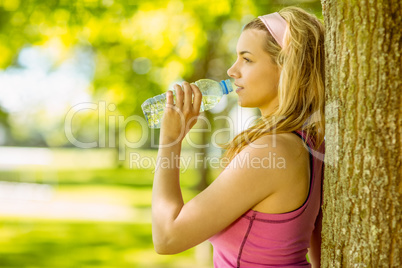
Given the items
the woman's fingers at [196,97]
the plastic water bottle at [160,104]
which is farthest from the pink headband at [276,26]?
the plastic water bottle at [160,104]

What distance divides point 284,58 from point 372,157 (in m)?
0.59

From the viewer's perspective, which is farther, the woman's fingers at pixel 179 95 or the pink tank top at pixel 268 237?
the woman's fingers at pixel 179 95

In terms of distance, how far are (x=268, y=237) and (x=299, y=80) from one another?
68 centimetres

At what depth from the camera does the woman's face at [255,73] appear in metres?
2.09

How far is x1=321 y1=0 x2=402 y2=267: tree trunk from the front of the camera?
65.5 inches

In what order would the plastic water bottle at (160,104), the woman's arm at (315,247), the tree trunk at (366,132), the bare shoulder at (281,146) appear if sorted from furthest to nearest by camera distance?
the plastic water bottle at (160,104) → the woman's arm at (315,247) → the bare shoulder at (281,146) → the tree trunk at (366,132)

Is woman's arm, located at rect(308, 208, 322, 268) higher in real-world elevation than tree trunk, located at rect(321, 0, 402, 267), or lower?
lower

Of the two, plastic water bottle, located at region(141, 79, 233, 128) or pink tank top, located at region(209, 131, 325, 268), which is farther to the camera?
plastic water bottle, located at region(141, 79, 233, 128)

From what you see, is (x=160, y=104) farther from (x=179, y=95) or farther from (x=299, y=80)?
(x=299, y=80)

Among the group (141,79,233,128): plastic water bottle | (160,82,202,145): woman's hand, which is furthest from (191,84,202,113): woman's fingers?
(141,79,233,128): plastic water bottle

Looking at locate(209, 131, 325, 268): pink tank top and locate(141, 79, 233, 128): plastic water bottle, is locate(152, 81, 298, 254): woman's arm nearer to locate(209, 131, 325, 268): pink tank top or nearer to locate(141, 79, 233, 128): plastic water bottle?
locate(209, 131, 325, 268): pink tank top

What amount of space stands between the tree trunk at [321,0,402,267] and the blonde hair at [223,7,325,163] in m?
0.21

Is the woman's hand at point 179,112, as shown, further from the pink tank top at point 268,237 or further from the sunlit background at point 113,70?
the sunlit background at point 113,70

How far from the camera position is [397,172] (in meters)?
1.66
